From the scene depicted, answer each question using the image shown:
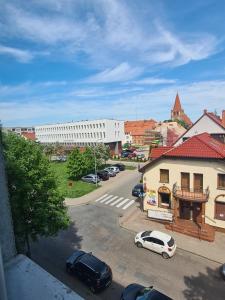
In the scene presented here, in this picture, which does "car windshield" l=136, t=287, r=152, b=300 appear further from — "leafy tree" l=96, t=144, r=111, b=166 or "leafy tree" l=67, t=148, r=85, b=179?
"leafy tree" l=96, t=144, r=111, b=166

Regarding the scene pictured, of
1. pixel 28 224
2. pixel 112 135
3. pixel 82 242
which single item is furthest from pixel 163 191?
pixel 112 135

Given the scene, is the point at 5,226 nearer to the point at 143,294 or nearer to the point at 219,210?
the point at 143,294

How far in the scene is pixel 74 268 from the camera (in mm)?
14078

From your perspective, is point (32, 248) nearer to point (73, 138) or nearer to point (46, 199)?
point (46, 199)

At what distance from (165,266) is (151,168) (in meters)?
8.71

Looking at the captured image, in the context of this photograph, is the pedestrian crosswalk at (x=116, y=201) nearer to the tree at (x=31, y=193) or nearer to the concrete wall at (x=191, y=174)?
the concrete wall at (x=191, y=174)

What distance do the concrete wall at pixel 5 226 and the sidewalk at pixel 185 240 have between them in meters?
16.4

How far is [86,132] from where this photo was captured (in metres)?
65.6

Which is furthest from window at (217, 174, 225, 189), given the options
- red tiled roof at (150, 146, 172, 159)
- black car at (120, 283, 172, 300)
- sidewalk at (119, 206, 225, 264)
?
black car at (120, 283, 172, 300)

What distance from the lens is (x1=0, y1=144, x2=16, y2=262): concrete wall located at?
7.71 feet

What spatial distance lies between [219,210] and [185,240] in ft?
11.9

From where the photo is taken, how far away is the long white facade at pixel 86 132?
61.5m

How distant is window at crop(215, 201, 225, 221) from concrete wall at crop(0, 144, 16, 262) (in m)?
19.1

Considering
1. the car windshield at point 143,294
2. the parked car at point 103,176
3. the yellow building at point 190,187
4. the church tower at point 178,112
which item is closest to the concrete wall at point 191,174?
the yellow building at point 190,187
